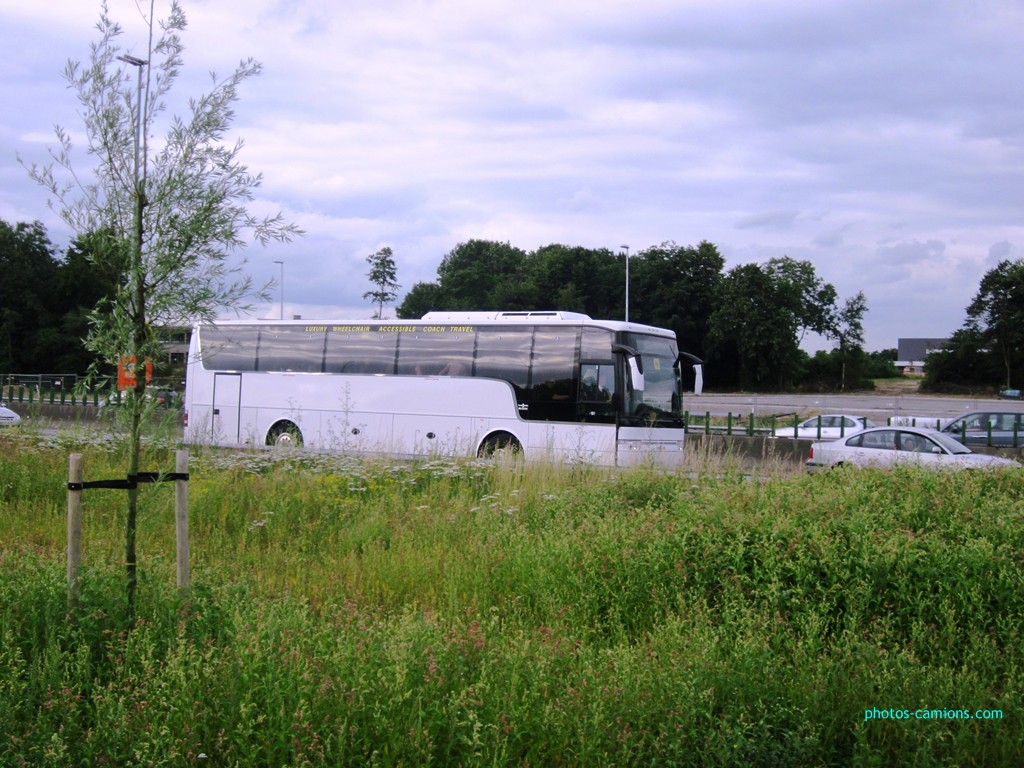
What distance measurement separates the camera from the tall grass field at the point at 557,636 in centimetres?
406

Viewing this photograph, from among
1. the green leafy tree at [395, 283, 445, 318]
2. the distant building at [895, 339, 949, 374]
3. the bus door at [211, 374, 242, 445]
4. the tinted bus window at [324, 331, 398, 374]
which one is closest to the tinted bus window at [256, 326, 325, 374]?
the tinted bus window at [324, 331, 398, 374]

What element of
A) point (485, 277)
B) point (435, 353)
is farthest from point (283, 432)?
point (485, 277)

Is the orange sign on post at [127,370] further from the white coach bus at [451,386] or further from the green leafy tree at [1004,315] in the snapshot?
the green leafy tree at [1004,315]

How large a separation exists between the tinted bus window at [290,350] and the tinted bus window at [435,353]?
92.4 inches

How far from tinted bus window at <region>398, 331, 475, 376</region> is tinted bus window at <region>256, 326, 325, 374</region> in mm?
2347

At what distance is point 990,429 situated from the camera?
990 inches

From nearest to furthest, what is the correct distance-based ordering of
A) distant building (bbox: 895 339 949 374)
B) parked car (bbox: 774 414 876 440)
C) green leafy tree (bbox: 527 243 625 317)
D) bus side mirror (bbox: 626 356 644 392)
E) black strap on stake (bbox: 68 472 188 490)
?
black strap on stake (bbox: 68 472 188 490) < bus side mirror (bbox: 626 356 644 392) < parked car (bbox: 774 414 876 440) < green leafy tree (bbox: 527 243 625 317) < distant building (bbox: 895 339 949 374)

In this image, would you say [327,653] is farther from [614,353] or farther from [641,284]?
[641,284]

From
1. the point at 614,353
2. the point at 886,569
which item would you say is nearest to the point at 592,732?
the point at 886,569

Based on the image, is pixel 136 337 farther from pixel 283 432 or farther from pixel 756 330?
pixel 756 330

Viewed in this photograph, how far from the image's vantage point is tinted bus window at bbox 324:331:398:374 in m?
21.3

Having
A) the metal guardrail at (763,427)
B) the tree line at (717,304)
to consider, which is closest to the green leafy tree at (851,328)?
the tree line at (717,304)

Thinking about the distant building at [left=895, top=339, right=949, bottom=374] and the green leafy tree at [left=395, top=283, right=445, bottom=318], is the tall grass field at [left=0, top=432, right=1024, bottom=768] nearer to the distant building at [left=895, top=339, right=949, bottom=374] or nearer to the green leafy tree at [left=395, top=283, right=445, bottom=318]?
the green leafy tree at [left=395, top=283, right=445, bottom=318]

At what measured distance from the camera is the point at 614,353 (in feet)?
60.1
